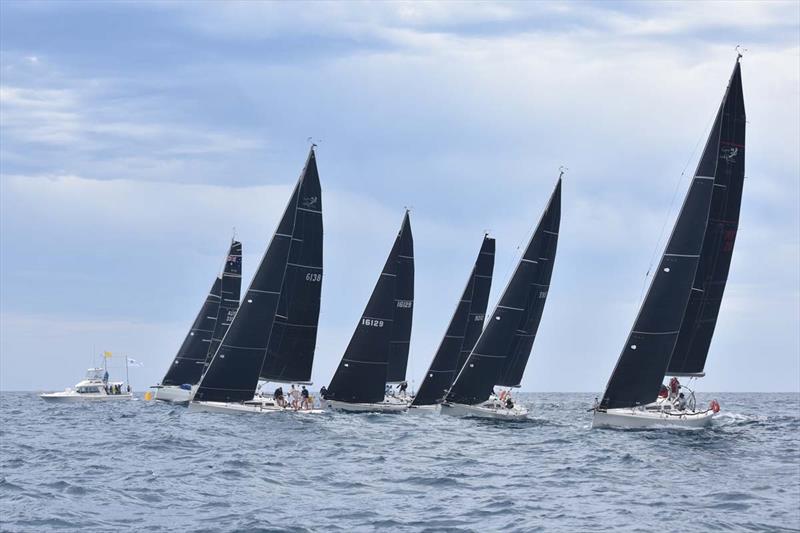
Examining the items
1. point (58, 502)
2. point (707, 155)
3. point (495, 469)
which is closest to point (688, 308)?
point (707, 155)

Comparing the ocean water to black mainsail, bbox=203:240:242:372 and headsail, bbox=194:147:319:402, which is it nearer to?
headsail, bbox=194:147:319:402

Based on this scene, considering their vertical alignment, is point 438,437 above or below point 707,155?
below

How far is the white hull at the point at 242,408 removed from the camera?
51969 millimetres

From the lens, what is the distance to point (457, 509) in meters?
24.4

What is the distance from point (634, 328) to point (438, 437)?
33.8ft

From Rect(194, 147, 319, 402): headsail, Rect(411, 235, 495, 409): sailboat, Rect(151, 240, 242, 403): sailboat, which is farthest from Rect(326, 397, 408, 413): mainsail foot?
Rect(151, 240, 242, 403): sailboat

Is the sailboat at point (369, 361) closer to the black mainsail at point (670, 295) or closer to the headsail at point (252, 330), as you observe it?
the headsail at point (252, 330)

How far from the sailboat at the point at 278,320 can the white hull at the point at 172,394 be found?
26.9m

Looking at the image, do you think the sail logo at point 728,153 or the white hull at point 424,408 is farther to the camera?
the white hull at point 424,408

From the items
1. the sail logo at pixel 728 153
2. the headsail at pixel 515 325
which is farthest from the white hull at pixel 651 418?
the sail logo at pixel 728 153

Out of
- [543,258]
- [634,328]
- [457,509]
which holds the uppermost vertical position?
[543,258]

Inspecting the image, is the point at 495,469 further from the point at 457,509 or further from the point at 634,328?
the point at 634,328

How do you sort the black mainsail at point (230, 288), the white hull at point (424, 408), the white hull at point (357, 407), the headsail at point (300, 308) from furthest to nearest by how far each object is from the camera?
the black mainsail at point (230, 288)
the white hull at point (424, 408)
the white hull at point (357, 407)
the headsail at point (300, 308)

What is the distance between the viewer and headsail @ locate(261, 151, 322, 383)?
2202 inches
